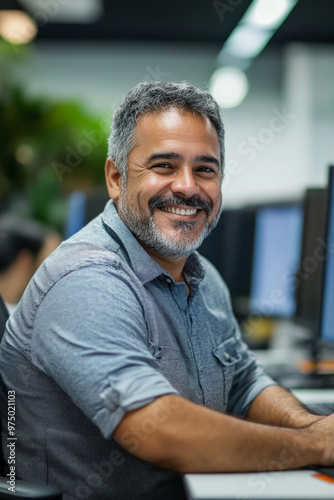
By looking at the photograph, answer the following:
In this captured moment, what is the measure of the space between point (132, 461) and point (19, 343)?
0.97 ft

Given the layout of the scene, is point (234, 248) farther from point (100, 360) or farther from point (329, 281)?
point (100, 360)

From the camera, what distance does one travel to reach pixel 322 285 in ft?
4.94

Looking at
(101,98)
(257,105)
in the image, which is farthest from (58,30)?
(257,105)

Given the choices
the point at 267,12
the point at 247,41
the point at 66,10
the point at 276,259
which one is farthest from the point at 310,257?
the point at 66,10

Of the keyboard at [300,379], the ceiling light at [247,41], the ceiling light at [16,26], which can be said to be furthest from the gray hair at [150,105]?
the ceiling light at [16,26]

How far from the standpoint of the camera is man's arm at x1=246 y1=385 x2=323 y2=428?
1159mm

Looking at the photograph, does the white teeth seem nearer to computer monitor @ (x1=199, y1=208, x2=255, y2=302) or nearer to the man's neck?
the man's neck

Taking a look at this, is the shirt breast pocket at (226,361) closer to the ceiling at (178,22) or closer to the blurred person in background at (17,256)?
the blurred person in background at (17,256)

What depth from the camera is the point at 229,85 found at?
527 cm

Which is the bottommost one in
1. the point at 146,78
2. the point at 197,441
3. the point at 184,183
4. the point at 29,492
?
the point at 29,492

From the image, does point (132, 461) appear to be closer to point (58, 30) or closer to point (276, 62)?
point (58, 30)

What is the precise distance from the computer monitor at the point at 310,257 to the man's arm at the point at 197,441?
82 centimetres

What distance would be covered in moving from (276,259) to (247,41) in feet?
9.42

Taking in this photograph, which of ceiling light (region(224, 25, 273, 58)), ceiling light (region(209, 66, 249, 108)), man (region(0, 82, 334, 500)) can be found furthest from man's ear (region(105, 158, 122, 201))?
ceiling light (region(209, 66, 249, 108))
